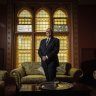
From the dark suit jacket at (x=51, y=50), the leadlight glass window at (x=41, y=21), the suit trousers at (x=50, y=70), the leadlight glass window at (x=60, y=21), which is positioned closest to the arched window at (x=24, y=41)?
the leadlight glass window at (x=41, y=21)

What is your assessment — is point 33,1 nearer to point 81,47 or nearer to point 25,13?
point 25,13

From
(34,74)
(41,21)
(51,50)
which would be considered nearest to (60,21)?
(41,21)

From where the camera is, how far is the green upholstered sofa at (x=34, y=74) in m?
6.40

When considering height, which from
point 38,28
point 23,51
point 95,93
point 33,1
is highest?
point 33,1

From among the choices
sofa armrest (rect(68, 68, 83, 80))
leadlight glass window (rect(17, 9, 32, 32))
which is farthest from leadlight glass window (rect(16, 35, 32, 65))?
sofa armrest (rect(68, 68, 83, 80))

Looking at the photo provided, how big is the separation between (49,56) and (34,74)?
192cm

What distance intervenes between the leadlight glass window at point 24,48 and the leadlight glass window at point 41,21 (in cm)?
42

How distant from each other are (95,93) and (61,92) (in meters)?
2.08

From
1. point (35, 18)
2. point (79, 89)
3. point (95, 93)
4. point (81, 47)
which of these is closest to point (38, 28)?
point (35, 18)

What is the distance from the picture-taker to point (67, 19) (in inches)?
319

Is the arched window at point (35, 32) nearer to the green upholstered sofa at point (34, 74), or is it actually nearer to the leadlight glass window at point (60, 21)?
the leadlight glass window at point (60, 21)

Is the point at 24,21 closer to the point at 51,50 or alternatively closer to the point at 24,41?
the point at 24,41

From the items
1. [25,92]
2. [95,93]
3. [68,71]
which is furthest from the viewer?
[68,71]

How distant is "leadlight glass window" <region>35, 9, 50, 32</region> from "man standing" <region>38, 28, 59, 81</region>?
8.86 feet
